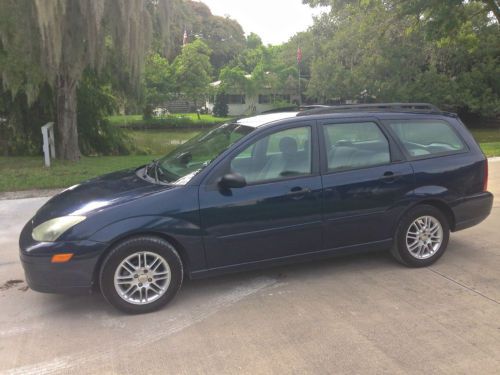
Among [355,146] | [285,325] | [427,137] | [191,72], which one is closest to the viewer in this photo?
[285,325]

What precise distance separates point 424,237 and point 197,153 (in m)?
2.47

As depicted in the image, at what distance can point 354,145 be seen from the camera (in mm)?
4742

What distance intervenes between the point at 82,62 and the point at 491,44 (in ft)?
94.8

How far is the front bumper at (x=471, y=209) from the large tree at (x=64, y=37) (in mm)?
9028

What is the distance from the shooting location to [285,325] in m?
3.76

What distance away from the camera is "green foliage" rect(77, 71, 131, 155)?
→ 17.1 m

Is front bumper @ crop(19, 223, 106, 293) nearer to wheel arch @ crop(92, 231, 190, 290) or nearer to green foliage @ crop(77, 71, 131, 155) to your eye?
wheel arch @ crop(92, 231, 190, 290)

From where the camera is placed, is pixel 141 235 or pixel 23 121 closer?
pixel 141 235

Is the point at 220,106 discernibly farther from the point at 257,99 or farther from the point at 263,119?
the point at 263,119

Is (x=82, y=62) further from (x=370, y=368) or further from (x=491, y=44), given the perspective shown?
(x=491, y=44)

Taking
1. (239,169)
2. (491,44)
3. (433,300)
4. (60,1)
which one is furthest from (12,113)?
(491,44)

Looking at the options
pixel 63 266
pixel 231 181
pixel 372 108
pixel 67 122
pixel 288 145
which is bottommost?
pixel 63 266

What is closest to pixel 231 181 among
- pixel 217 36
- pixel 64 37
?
pixel 64 37

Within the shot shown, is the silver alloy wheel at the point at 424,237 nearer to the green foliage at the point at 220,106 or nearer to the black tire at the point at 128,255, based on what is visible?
the black tire at the point at 128,255
